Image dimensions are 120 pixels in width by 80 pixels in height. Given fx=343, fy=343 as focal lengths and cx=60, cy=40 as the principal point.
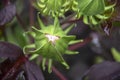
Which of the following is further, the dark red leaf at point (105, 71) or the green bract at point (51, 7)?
the dark red leaf at point (105, 71)

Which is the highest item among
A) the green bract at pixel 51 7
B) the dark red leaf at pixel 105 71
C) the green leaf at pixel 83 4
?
the green bract at pixel 51 7

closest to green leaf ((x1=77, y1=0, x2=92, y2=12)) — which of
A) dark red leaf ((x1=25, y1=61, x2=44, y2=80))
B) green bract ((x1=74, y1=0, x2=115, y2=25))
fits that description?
green bract ((x1=74, y1=0, x2=115, y2=25))

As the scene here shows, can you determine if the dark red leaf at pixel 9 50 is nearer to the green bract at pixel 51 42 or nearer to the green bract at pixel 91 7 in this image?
the green bract at pixel 51 42

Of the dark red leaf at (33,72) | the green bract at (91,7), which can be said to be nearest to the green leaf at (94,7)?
the green bract at (91,7)

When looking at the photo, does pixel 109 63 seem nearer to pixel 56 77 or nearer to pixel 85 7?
pixel 56 77

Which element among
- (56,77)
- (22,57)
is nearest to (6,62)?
(22,57)

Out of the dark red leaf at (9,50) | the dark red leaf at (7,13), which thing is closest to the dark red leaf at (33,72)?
the dark red leaf at (9,50)

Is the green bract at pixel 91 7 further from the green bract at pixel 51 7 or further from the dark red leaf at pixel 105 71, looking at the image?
the dark red leaf at pixel 105 71

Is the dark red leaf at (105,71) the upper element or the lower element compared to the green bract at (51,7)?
lower
